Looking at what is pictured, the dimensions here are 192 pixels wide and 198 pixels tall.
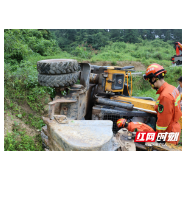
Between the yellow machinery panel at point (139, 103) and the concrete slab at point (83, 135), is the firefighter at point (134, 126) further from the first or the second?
the yellow machinery panel at point (139, 103)

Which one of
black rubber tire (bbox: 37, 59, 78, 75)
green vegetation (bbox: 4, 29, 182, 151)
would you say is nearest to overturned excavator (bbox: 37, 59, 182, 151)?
black rubber tire (bbox: 37, 59, 78, 75)

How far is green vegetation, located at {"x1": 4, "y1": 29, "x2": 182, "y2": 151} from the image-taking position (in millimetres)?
3941

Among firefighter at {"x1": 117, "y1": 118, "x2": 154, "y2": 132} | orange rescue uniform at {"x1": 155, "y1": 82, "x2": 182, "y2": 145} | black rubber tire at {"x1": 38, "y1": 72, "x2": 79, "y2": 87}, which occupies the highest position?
black rubber tire at {"x1": 38, "y1": 72, "x2": 79, "y2": 87}

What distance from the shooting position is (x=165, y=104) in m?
3.12

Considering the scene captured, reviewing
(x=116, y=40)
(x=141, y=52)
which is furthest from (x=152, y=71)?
(x=116, y=40)

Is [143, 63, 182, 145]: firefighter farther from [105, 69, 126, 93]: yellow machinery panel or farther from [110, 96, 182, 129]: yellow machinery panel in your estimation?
[105, 69, 126, 93]: yellow machinery panel

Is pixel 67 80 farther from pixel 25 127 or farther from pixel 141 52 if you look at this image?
pixel 141 52

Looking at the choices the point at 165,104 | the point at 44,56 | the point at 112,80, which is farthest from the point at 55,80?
the point at 44,56

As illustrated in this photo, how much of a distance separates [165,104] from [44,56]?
8440 mm

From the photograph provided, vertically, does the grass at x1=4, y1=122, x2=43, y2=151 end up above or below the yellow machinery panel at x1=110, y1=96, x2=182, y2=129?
below

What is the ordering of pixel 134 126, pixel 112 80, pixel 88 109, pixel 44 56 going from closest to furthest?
pixel 134 126 → pixel 112 80 → pixel 88 109 → pixel 44 56

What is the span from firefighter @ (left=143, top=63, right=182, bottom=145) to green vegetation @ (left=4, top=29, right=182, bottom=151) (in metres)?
2.33

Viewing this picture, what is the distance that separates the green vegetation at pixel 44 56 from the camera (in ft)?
12.9

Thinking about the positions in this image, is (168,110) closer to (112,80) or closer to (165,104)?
(165,104)
